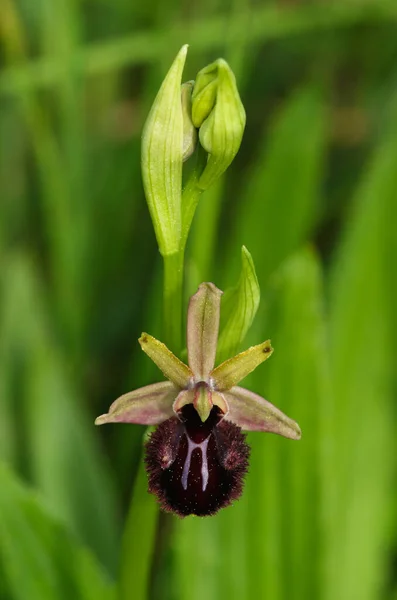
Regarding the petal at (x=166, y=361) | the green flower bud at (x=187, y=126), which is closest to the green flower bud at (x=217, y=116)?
the green flower bud at (x=187, y=126)

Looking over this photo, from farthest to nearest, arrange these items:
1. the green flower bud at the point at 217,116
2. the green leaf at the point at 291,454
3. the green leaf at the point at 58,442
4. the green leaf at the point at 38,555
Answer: the green leaf at the point at 58,442, the green leaf at the point at 291,454, the green leaf at the point at 38,555, the green flower bud at the point at 217,116

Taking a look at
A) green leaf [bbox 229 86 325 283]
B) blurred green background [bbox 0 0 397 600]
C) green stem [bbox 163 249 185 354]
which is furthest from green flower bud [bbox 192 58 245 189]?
green leaf [bbox 229 86 325 283]

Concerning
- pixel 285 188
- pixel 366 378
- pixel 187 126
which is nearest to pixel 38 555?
pixel 187 126

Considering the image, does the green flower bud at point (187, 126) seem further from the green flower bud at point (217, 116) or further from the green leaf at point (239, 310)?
the green leaf at point (239, 310)

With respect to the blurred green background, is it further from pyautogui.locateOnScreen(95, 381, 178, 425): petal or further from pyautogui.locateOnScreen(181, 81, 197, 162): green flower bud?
pyautogui.locateOnScreen(181, 81, 197, 162): green flower bud

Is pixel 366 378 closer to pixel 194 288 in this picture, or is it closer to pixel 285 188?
pixel 285 188

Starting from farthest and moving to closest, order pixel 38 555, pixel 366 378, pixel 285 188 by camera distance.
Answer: pixel 285 188 < pixel 366 378 < pixel 38 555

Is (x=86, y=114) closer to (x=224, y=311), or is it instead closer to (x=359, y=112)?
(x=359, y=112)
